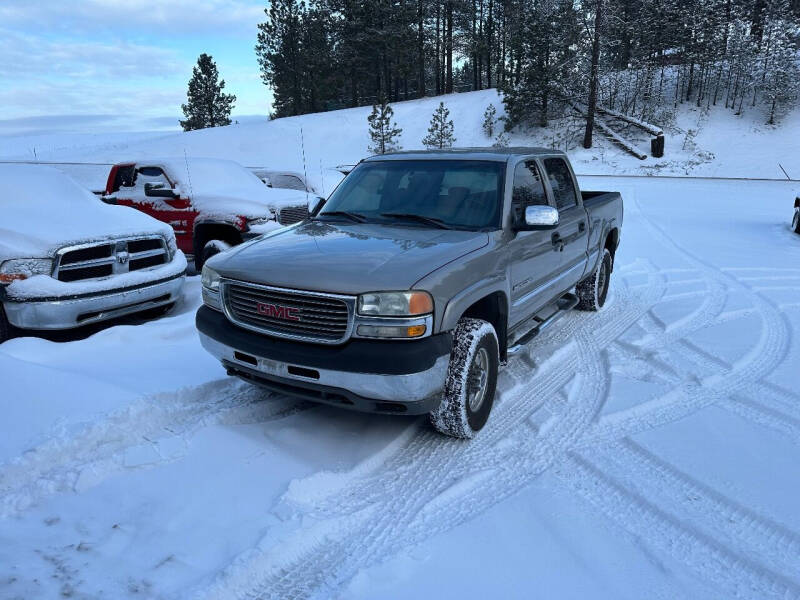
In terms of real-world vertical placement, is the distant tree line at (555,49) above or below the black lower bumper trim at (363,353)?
above

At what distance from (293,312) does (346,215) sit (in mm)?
1433

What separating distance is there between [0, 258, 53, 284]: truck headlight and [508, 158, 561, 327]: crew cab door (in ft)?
13.1

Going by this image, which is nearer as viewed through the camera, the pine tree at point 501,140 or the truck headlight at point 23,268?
the truck headlight at point 23,268

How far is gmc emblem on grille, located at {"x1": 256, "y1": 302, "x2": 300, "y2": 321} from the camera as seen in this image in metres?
3.23

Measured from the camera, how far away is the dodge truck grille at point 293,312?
10.2 ft

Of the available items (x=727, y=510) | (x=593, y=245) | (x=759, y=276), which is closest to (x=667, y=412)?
(x=727, y=510)

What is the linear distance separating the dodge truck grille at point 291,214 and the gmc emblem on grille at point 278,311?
4.96 m

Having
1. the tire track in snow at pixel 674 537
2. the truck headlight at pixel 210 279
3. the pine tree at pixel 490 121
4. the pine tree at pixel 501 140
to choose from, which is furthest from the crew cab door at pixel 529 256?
the pine tree at pixel 490 121

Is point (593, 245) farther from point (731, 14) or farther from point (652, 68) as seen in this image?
point (731, 14)

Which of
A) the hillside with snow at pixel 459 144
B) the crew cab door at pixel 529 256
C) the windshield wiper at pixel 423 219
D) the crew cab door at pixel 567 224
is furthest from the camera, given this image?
the hillside with snow at pixel 459 144

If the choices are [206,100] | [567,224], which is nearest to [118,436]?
[567,224]

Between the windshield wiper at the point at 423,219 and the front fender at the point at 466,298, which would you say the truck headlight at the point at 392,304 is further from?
the windshield wiper at the point at 423,219

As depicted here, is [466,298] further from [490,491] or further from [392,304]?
[490,491]

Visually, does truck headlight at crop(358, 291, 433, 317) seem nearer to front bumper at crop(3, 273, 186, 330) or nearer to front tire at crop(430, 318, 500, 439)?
front tire at crop(430, 318, 500, 439)
